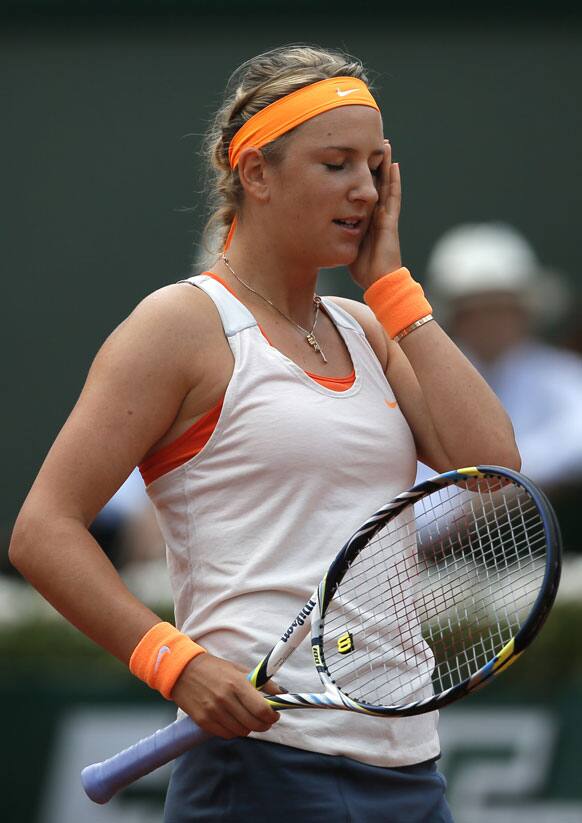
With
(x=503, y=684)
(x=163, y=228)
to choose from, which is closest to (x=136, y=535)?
(x=503, y=684)

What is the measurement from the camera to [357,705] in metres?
2.44

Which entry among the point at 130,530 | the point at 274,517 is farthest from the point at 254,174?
the point at 130,530

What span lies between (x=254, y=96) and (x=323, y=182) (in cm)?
23

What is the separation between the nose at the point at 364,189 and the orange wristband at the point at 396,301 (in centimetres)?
16

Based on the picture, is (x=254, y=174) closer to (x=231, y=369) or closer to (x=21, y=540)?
(x=231, y=369)

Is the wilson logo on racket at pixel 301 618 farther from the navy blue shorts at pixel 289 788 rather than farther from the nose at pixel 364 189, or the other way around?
the nose at pixel 364 189

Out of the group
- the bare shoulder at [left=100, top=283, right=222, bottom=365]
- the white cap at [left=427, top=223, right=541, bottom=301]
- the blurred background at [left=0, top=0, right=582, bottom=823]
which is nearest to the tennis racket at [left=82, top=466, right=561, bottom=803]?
the bare shoulder at [left=100, top=283, right=222, bottom=365]

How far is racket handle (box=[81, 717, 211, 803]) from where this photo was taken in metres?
2.53

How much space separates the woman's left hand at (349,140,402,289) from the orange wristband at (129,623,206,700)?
30.0 inches

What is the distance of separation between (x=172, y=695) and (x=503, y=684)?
2581 millimetres

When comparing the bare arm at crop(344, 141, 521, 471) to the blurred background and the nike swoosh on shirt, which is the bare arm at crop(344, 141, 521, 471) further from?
the blurred background

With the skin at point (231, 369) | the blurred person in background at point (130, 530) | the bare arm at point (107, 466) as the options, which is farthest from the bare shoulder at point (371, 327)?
the blurred person in background at point (130, 530)

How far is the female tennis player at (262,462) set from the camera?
2518 mm

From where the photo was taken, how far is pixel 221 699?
242 cm
